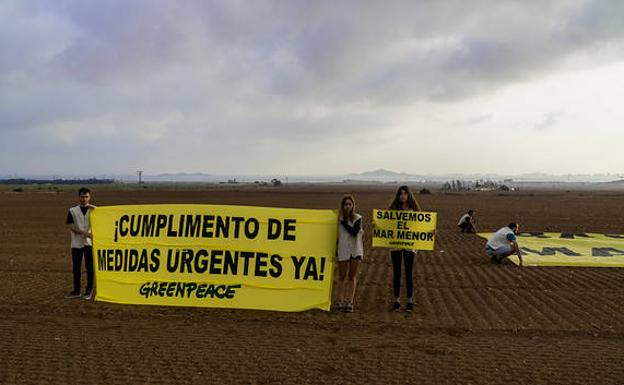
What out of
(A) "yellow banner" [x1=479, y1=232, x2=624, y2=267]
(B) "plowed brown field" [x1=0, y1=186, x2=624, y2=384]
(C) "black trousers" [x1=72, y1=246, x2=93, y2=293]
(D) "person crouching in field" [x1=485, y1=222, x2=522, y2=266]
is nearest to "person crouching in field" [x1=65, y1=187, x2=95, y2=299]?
(C) "black trousers" [x1=72, y1=246, x2=93, y2=293]

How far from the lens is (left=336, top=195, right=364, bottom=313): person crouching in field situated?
7.09 m

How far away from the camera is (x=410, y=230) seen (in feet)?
24.8

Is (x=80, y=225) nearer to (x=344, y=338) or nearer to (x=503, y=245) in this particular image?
(x=344, y=338)

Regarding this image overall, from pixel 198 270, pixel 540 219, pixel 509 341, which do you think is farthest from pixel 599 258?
pixel 540 219

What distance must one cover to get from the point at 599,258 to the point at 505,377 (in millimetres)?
8210

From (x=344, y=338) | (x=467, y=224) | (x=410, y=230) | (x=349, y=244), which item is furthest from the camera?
(x=467, y=224)

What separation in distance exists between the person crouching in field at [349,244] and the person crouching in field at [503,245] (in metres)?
5.48

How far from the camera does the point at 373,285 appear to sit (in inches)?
361

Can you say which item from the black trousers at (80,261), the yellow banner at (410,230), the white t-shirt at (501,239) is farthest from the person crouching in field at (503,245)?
the black trousers at (80,261)

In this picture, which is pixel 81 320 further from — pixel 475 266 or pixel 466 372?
pixel 475 266

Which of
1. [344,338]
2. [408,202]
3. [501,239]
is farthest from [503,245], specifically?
[344,338]

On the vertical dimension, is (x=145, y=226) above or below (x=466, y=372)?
above

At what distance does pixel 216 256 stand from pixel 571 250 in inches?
388

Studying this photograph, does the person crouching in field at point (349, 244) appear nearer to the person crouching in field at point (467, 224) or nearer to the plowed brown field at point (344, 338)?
the plowed brown field at point (344, 338)
